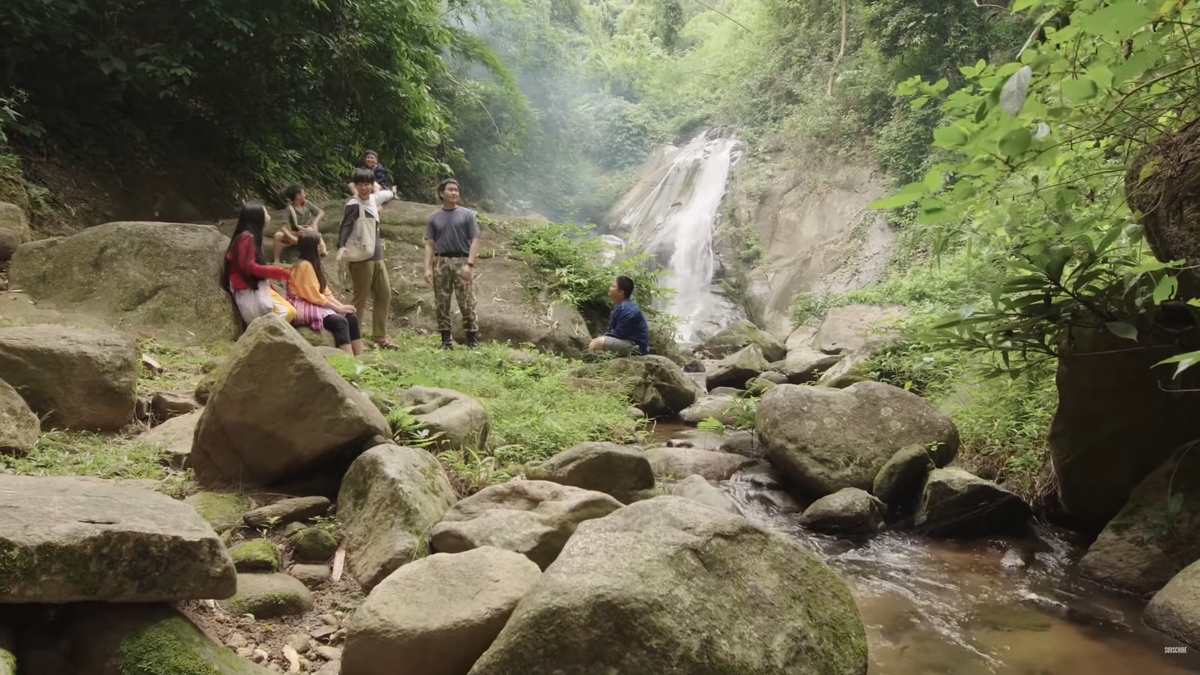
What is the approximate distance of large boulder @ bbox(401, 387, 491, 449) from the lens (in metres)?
4.61

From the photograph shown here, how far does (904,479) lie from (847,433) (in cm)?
60

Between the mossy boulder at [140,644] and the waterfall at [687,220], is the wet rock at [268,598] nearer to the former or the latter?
the mossy boulder at [140,644]

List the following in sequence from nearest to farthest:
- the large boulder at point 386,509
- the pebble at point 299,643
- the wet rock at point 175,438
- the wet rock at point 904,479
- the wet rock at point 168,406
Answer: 1. the pebble at point 299,643
2. the large boulder at point 386,509
3. the wet rock at point 175,438
4. the wet rock at point 168,406
5. the wet rock at point 904,479

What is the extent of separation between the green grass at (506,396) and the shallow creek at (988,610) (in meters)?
1.78

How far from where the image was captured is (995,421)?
5.71 m

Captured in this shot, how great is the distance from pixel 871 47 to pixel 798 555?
59.1 feet

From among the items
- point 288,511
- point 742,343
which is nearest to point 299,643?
point 288,511

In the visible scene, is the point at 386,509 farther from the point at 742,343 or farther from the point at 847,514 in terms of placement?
the point at 742,343

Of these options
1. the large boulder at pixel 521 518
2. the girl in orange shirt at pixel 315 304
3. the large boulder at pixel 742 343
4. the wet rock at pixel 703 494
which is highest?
the girl in orange shirt at pixel 315 304

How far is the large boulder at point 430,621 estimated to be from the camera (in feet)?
7.63

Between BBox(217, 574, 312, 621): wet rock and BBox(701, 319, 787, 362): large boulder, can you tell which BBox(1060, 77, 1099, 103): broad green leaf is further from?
BBox(701, 319, 787, 362): large boulder

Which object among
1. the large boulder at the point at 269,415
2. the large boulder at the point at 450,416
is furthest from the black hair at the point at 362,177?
the large boulder at the point at 269,415

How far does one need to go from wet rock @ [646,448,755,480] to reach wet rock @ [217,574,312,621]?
11.3 feet

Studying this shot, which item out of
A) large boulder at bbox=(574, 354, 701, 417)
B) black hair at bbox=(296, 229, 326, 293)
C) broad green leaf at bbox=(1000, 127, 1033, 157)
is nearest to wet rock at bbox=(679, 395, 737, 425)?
large boulder at bbox=(574, 354, 701, 417)
